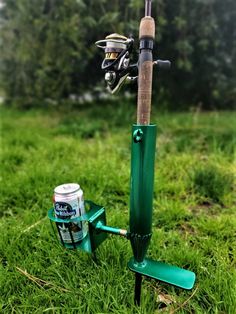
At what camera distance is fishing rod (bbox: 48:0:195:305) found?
0.99 m

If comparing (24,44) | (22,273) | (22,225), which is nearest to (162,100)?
(24,44)

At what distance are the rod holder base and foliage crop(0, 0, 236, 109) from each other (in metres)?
2.50

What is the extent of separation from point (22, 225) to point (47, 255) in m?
0.33

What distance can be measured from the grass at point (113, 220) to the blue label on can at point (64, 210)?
314 mm

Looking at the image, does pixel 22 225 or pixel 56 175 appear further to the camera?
pixel 56 175

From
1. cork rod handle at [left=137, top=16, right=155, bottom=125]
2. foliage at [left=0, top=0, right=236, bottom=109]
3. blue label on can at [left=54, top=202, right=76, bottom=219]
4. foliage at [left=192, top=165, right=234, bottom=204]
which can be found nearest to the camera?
cork rod handle at [left=137, top=16, right=155, bottom=125]

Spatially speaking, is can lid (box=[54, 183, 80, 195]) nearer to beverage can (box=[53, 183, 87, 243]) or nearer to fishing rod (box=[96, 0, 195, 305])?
beverage can (box=[53, 183, 87, 243])

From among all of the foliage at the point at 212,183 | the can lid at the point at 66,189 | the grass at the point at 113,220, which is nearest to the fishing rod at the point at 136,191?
the can lid at the point at 66,189

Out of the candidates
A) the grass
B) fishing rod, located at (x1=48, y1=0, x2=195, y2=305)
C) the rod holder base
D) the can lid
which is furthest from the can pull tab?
the grass

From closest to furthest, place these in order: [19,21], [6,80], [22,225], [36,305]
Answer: [36,305]
[22,225]
[19,21]
[6,80]

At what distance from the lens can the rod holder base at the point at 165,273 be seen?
1.06 metres

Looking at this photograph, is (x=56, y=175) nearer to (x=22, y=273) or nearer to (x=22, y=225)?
(x=22, y=225)

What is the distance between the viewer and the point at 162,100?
15.1ft

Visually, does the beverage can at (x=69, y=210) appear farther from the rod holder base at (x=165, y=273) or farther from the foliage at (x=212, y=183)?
the foliage at (x=212, y=183)
